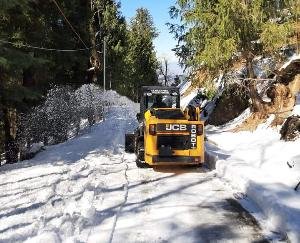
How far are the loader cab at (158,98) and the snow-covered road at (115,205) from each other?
251cm

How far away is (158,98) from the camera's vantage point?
15.6 m

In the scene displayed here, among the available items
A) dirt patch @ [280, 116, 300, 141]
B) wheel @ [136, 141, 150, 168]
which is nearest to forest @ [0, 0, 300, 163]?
dirt patch @ [280, 116, 300, 141]

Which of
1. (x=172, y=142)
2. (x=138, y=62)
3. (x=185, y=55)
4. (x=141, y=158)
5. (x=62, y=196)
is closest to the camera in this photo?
(x=62, y=196)

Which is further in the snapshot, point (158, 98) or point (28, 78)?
point (28, 78)

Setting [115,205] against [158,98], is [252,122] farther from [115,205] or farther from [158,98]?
[115,205]

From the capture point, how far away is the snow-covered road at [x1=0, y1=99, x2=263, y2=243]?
6863 mm

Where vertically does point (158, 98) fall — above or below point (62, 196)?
above

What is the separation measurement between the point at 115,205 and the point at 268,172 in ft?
14.9

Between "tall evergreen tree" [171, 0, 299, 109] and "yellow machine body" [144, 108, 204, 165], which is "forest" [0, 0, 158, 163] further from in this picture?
"yellow machine body" [144, 108, 204, 165]

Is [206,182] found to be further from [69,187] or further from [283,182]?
[69,187]

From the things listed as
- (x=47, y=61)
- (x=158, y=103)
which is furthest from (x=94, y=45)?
(x=158, y=103)

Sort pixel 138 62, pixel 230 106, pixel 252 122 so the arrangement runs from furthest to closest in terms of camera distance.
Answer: pixel 138 62, pixel 230 106, pixel 252 122

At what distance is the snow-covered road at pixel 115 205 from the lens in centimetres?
686

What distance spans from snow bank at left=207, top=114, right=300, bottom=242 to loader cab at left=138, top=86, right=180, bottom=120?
8.10 feet
